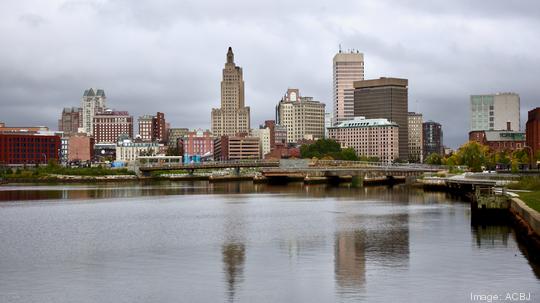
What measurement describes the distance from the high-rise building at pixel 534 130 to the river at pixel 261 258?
10983 cm

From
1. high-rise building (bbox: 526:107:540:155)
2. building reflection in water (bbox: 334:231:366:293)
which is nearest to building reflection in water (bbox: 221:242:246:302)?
building reflection in water (bbox: 334:231:366:293)

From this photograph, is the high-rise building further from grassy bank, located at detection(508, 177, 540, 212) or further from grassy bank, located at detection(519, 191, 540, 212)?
grassy bank, located at detection(519, 191, 540, 212)

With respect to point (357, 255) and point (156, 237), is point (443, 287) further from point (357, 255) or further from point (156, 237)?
point (156, 237)

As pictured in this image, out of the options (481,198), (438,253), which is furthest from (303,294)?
(481,198)

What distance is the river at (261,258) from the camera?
3569 centimetres

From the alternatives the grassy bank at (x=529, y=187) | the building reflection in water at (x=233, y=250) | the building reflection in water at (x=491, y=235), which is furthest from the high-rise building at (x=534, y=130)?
the building reflection in water at (x=491, y=235)

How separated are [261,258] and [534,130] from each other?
152193 mm

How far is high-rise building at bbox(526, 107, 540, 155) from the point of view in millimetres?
180625

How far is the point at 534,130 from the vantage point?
18412 centimetres

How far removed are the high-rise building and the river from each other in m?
110

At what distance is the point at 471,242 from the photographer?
170 ft

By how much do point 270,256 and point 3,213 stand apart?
47.8m

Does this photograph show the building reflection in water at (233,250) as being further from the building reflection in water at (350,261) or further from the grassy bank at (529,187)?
the grassy bank at (529,187)

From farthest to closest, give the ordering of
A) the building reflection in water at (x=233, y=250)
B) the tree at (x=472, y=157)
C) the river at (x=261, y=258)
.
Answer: the tree at (x=472, y=157) → the building reflection in water at (x=233, y=250) → the river at (x=261, y=258)
